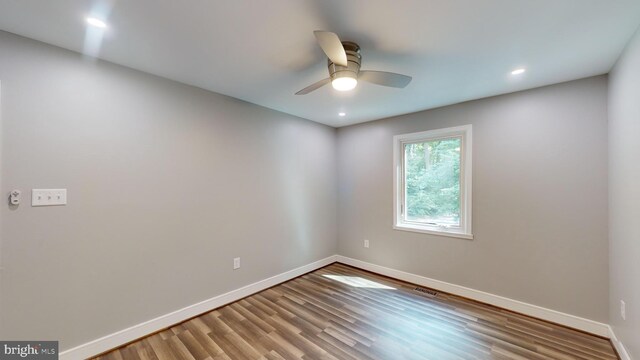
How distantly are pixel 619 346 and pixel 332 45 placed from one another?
3.07 meters

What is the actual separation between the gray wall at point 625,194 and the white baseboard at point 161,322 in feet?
10.2

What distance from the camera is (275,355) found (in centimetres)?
193

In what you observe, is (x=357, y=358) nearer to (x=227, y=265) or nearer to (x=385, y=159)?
(x=227, y=265)

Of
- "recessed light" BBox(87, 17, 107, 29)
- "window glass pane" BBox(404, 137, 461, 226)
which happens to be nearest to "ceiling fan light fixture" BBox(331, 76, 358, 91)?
"recessed light" BBox(87, 17, 107, 29)

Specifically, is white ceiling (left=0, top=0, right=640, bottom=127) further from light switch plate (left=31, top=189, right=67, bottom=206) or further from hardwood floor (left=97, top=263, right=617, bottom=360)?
hardwood floor (left=97, top=263, right=617, bottom=360)

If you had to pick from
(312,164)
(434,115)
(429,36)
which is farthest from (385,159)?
(429,36)

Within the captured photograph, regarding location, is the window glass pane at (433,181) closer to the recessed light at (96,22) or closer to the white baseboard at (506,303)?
the white baseboard at (506,303)

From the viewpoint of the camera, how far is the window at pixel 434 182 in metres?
2.96

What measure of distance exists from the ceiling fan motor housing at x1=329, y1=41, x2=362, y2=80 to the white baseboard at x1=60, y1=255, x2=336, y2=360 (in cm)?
252

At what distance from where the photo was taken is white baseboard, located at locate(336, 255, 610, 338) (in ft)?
7.20

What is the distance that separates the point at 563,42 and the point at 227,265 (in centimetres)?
347

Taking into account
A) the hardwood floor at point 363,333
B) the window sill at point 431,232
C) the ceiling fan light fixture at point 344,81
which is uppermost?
the ceiling fan light fixture at point 344,81

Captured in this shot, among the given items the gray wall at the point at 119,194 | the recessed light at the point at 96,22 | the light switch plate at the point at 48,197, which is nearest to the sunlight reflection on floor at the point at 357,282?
the gray wall at the point at 119,194

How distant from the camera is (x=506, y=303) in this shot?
2605 mm
